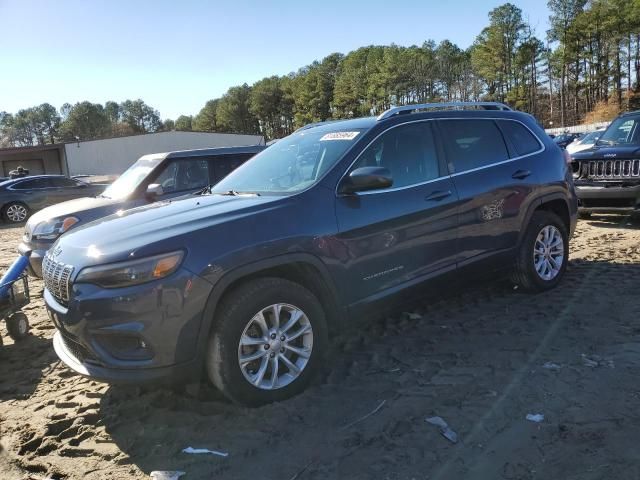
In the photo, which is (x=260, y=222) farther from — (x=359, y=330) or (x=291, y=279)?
(x=359, y=330)

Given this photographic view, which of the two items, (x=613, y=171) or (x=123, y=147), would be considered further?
(x=123, y=147)

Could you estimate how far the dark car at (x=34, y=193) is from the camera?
16.8 m

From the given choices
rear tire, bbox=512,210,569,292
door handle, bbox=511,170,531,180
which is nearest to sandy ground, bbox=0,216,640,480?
rear tire, bbox=512,210,569,292

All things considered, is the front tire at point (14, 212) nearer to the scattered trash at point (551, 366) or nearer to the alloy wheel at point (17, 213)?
the alloy wheel at point (17, 213)

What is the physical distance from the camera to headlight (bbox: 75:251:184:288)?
2.96 m

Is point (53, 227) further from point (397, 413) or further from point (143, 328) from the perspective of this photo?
point (397, 413)

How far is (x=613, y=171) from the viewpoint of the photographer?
822 centimetres

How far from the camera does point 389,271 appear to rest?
386 centimetres

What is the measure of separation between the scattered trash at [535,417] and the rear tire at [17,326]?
14.8 feet

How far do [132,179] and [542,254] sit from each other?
17.5 feet

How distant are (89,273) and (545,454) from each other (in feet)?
8.60

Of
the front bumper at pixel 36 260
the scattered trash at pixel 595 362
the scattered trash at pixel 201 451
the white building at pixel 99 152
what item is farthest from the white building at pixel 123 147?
the scattered trash at pixel 201 451

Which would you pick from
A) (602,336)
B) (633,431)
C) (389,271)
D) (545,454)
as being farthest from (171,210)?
(602,336)

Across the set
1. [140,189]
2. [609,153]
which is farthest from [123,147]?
[609,153]
